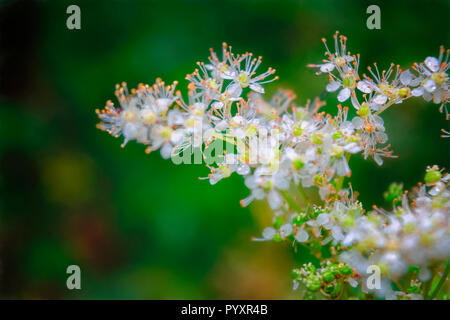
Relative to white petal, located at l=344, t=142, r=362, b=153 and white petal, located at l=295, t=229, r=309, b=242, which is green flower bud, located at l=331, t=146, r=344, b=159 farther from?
white petal, located at l=295, t=229, r=309, b=242

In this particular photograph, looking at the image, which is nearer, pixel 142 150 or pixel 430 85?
pixel 430 85

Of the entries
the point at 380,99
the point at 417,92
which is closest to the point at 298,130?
the point at 380,99

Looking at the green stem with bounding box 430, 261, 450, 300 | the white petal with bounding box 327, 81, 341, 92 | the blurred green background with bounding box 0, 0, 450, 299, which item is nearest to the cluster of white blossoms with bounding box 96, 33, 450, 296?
the white petal with bounding box 327, 81, 341, 92

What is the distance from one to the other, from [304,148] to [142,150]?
5.05ft

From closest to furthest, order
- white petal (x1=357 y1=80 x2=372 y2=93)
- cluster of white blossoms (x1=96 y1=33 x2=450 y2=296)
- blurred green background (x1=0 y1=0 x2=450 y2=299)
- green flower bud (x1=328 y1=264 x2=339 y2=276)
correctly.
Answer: cluster of white blossoms (x1=96 y1=33 x2=450 y2=296)
green flower bud (x1=328 y1=264 x2=339 y2=276)
white petal (x1=357 y1=80 x2=372 y2=93)
blurred green background (x1=0 y1=0 x2=450 y2=299)

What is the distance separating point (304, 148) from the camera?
1182 mm

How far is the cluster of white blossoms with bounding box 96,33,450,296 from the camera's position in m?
1.02

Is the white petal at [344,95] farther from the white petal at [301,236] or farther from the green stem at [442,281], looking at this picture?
the green stem at [442,281]

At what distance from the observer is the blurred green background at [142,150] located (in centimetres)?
235

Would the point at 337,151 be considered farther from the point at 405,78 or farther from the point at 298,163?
the point at 405,78

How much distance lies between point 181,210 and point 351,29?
147 cm

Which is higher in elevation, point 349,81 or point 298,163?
point 349,81

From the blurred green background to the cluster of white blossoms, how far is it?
98 centimetres
